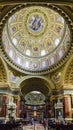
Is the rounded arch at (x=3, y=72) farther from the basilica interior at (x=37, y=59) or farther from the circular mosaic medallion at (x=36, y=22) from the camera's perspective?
the circular mosaic medallion at (x=36, y=22)

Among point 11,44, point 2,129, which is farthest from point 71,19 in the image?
point 11,44

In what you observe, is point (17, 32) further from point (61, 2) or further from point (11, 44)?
point (61, 2)

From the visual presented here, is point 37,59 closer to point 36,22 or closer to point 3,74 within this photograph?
point 36,22

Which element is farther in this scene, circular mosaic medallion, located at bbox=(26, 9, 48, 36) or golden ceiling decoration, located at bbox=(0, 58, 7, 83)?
circular mosaic medallion, located at bbox=(26, 9, 48, 36)

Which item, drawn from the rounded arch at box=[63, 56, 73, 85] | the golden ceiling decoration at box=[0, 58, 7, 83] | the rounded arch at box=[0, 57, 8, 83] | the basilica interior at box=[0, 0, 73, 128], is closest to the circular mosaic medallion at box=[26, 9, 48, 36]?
the basilica interior at box=[0, 0, 73, 128]

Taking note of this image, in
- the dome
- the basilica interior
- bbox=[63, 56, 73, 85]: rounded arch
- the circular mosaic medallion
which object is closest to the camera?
bbox=[63, 56, 73, 85]: rounded arch

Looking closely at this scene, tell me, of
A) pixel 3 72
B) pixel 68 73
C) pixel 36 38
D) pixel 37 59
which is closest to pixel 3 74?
pixel 3 72

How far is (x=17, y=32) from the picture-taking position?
37.0m

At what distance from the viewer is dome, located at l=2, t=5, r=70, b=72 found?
114 feet

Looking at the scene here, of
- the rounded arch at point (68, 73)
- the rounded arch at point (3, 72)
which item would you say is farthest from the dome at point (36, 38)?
the rounded arch at point (3, 72)

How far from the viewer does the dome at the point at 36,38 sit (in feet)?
114

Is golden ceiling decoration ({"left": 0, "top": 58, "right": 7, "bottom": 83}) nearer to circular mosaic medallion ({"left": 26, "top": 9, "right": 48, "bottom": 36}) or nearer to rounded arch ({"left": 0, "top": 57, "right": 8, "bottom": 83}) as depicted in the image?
rounded arch ({"left": 0, "top": 57, "right": 8, "bottom": 83})

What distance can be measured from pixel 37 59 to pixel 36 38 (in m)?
4.48

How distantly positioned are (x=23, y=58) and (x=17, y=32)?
5.24 meters
